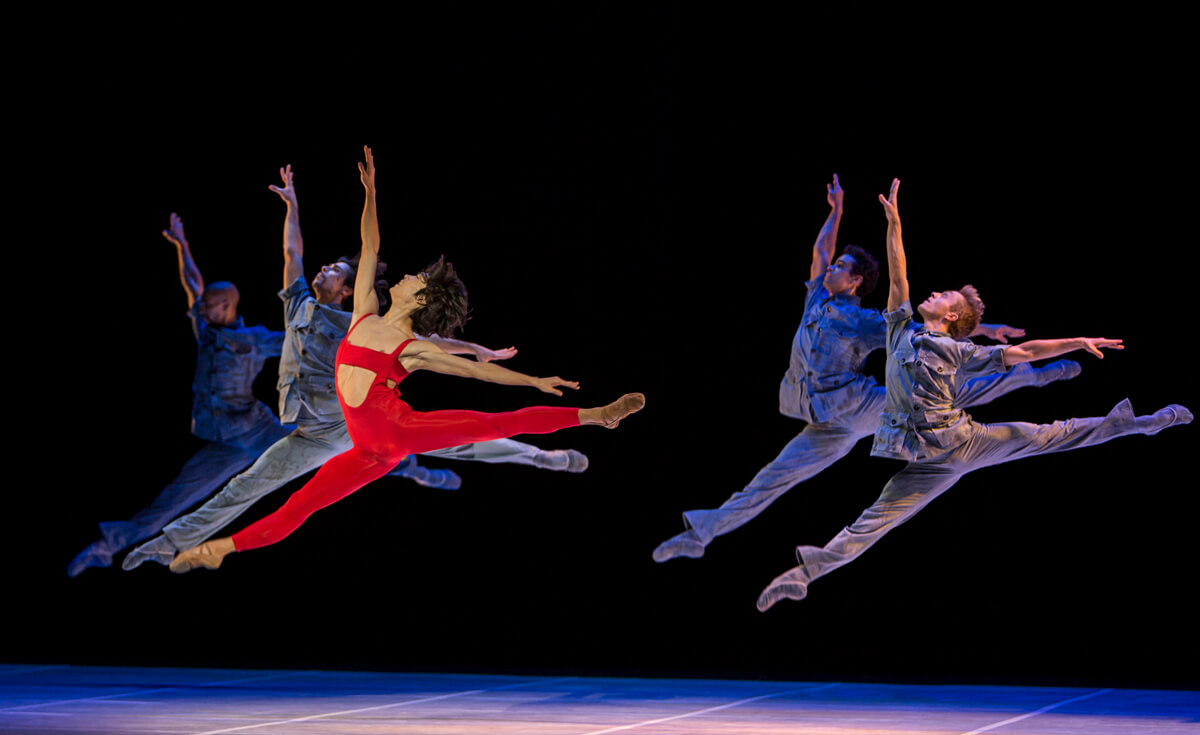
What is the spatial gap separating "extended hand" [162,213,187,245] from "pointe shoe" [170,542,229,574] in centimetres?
239

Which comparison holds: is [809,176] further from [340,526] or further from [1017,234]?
[340,526]

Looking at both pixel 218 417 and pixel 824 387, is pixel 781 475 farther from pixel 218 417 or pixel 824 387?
pixel 218 417

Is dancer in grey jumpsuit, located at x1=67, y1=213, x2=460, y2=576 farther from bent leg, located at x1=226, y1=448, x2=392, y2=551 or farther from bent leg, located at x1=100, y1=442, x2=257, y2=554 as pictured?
bent leg, located at x1=226, y1=448, x2=392, y2=551

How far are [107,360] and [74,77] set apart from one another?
1540mm

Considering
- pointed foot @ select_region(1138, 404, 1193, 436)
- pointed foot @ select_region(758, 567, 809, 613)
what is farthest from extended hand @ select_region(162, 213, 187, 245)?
pointed foot @ select_region(1138, 404, 1193, 436)

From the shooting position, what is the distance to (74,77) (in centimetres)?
774

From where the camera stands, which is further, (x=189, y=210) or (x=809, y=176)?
(x=189, y=210)

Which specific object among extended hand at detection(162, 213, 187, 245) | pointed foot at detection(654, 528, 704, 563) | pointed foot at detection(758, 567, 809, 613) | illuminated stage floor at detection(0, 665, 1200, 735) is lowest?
illuminated stage floor at detection(0, 665, 1200, 735)

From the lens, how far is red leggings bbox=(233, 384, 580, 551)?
516cm

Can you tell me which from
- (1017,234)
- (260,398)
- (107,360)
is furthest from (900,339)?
(107,360)

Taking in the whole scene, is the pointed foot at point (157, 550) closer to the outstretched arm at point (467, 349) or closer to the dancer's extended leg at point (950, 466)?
the outstretched arm at point (467, 349)

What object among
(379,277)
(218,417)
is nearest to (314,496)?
(379,277)

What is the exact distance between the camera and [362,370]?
5.32 meters

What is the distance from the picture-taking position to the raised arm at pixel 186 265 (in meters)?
7.20
